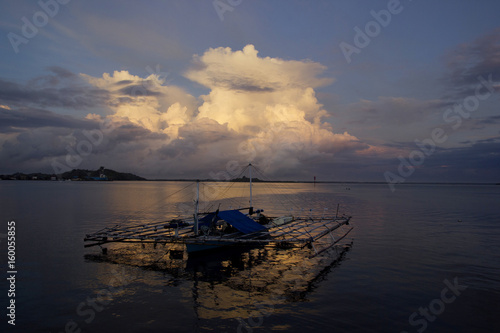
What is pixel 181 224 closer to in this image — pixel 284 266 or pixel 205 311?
pixel 284 266

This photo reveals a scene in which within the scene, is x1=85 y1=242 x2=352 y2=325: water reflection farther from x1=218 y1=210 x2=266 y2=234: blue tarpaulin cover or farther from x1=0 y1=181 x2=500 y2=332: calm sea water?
x1=218 y1=210 x2=266 y2=234: blue tarpaulin cover

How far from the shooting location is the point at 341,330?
1242 cm

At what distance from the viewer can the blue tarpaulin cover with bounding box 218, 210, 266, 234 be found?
81.1 feet

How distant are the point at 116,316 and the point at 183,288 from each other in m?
4.03

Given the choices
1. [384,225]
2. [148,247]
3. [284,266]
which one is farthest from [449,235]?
[148,247]
